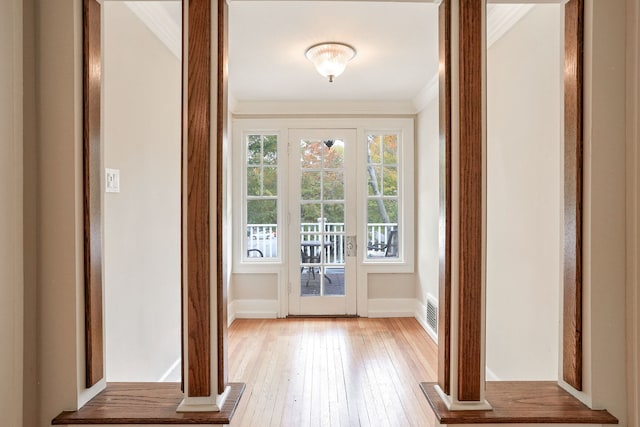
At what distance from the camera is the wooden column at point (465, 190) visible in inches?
51.0

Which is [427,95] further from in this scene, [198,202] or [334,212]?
[198,202]

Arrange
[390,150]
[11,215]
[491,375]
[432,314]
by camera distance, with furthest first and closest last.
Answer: [390,150]
[432,314]
[491,375]
[11,215]

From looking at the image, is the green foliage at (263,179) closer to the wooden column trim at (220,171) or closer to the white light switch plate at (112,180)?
the white light switch plate at (112,180)

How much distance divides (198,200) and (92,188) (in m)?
0.37

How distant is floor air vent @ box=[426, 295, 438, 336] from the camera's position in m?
3.60

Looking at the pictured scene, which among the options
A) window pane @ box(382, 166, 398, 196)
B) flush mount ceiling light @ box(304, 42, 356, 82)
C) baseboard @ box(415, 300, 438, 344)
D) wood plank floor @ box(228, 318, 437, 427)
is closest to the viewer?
wood plank floor @ box(228, 318, 437, 427)

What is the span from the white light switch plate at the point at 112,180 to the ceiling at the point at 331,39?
118cm

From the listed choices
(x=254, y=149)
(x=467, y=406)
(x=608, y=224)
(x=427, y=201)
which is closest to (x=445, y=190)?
(x=608, y=224)

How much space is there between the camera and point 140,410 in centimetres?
129

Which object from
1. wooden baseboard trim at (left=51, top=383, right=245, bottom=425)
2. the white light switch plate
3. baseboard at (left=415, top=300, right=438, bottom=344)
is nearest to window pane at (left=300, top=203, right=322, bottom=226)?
baseboard at (left=415, top=300, right=438, bottom=344)

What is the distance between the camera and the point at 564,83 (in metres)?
1.39

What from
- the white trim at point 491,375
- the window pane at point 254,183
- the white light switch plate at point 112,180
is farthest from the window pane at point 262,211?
the white trim at point 491,375

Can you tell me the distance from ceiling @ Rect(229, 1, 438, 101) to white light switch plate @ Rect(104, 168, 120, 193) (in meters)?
1.18

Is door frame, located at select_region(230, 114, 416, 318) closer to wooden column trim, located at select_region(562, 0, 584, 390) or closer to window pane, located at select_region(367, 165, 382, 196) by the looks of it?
window pane, located at select_region(367, 165, 382, 196)
